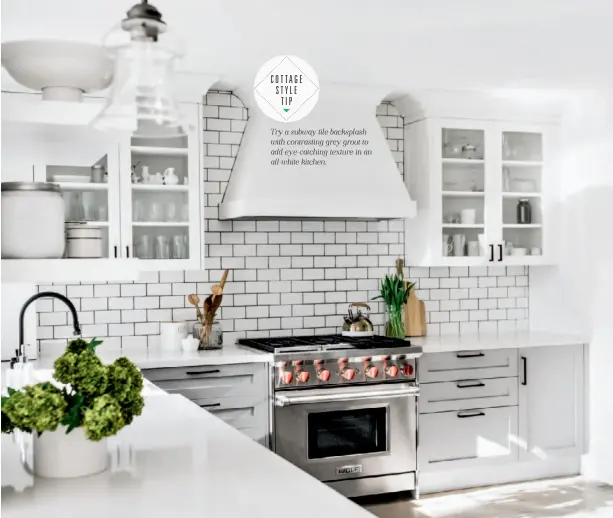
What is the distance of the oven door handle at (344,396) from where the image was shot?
4.64 m

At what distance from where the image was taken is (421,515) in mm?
4750

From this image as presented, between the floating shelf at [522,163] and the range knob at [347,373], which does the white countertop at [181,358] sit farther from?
the floating shelf at [522,163]

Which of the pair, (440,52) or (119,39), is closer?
(119,39)

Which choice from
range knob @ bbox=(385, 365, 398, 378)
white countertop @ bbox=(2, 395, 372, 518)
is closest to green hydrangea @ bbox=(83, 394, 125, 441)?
white countertop @ bbox=(2, 395, 372, 518)

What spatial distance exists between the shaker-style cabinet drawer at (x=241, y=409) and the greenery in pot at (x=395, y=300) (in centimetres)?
125

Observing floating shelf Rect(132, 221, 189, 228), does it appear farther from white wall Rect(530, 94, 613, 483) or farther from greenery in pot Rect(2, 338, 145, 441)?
greenery in pot Rect(2, 338, 145, 441)

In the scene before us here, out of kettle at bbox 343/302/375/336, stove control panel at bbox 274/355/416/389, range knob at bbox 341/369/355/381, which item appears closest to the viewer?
stove control panel at bbox 274/355/416/389

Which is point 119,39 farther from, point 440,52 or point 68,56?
point 440,52

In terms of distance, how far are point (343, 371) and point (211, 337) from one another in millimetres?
820

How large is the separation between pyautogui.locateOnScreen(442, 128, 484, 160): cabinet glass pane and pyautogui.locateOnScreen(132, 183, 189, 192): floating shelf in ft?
5.92

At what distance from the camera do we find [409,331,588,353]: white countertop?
16.8 feet

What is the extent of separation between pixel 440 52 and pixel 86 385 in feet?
9.85

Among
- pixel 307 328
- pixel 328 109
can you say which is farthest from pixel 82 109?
pixel 307 328

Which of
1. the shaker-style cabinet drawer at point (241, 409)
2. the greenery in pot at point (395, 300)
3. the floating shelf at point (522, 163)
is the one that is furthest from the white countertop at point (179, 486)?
the floating shelf at point (522, 163)
